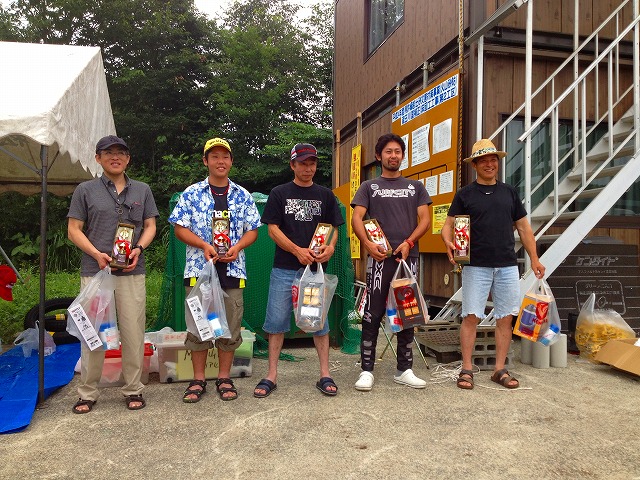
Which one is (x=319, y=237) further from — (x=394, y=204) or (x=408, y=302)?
(x=408, y=302)

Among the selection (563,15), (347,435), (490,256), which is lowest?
(347,435)

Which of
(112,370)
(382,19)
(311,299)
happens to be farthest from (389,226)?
(382,19)

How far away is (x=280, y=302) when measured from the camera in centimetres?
373

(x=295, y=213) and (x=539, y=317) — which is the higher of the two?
(x=295, y=213)

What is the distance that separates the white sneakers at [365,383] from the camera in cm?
376

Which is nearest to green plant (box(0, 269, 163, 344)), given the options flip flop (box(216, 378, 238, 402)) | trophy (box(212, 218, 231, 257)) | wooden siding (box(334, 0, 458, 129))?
flip flop (box(216, 378, 238, 402))

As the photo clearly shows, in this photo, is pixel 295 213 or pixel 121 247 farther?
pixel 295 213

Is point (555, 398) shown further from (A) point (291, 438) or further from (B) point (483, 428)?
(A) point (291, 438)

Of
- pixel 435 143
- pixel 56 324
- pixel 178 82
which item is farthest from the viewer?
pixel 178 82

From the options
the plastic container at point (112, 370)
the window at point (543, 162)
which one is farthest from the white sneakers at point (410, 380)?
the window at point (543, 162)

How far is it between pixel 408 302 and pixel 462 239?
692mm

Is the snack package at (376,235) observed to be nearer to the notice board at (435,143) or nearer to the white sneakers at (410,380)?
the white sneakers at (410,380)

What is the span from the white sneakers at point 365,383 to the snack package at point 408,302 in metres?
0.48

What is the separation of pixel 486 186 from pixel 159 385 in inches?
122
